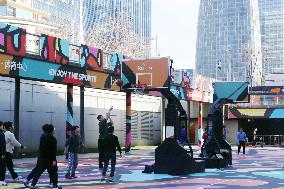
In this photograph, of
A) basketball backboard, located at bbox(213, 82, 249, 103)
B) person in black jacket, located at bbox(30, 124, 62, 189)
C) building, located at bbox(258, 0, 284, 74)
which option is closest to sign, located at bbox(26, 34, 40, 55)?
basketball backboard, located at bbox(213, 82, 249, 103)

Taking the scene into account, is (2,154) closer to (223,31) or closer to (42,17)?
(42,17)

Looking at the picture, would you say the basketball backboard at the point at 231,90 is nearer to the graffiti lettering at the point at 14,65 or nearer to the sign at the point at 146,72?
the sign at the point at 146,72

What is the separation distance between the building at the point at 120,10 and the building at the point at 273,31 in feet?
183

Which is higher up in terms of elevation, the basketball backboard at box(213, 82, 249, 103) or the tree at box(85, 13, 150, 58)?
the tree at box(85, 13, 150, 58)

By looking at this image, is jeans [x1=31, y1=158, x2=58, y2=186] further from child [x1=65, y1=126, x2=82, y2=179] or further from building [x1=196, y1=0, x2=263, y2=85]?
building [x1=196, y1=0, x2=263, y2=85]

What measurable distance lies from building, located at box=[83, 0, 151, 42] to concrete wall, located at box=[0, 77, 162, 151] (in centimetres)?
8011

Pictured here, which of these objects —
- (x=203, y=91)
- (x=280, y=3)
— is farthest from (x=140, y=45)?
(x=280, y=3)

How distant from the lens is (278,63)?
183375 mm

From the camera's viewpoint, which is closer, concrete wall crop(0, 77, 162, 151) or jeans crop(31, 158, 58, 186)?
jeans crop(31, 158, 58, 186)

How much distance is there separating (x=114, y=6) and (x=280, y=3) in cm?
9226

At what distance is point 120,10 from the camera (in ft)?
429

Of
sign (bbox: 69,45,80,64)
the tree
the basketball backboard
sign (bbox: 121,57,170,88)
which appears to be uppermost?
the tree

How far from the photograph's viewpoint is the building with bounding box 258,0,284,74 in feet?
600

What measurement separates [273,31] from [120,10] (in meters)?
80.1
